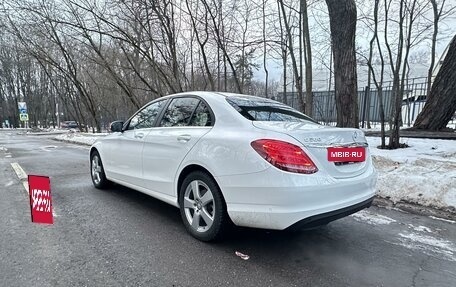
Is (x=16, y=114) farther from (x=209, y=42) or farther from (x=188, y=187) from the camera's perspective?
(x=188, y=187)

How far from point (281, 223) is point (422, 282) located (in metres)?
1.21

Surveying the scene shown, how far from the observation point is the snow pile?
4.44m

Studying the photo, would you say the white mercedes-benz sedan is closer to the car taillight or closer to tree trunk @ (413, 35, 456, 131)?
the car taillight

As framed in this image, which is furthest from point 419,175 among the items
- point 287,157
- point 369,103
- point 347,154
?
point 369,103

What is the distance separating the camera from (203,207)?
10.9ft

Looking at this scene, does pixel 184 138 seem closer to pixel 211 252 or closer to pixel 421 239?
pixel 211 252

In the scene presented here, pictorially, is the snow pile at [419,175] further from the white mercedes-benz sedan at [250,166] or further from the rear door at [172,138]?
the rear door at [172,138]

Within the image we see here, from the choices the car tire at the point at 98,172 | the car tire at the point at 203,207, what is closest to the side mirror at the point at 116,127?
the car tire at the point at 98,172

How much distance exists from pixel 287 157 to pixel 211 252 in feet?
3.99

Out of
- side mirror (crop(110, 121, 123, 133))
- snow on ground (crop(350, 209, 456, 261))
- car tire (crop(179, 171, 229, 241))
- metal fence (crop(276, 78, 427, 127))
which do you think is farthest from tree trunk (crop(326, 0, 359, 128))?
Result: metal fence (crop(276, 78, 427, 127))

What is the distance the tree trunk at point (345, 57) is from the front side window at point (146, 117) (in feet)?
16.3

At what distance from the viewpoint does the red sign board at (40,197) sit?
332cm

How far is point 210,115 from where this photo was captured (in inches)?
136

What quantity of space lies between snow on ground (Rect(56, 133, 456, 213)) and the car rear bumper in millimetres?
2113
